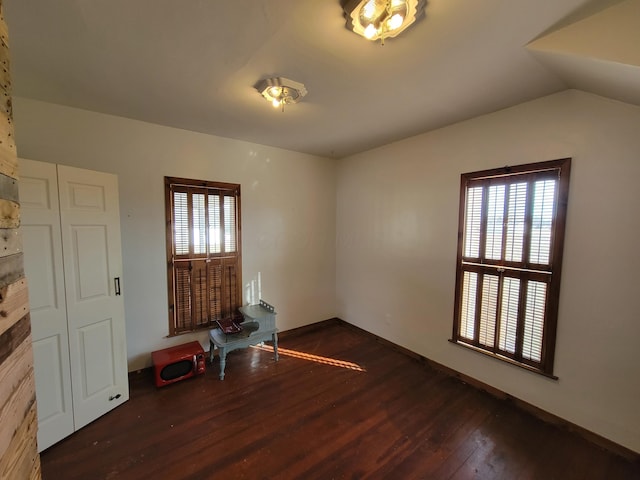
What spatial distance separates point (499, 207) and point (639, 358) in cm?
136

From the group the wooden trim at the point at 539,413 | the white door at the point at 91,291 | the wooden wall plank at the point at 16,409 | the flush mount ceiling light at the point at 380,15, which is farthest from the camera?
the white door at the point at 91,291

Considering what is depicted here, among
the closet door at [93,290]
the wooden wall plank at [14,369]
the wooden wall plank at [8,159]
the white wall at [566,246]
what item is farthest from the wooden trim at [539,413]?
the wooden wall plank at [8,159]

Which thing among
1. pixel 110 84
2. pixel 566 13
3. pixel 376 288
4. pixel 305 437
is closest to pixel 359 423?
pixel 305 437

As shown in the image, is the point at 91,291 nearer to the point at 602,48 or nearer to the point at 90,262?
the point at 90,262

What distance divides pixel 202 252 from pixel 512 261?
316 centimetres

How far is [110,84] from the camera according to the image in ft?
6.16

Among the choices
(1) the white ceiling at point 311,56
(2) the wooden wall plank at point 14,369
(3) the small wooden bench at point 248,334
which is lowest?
(3) the small wooden bench at point 248,334

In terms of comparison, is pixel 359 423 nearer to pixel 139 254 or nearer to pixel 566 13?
pixel 139 254

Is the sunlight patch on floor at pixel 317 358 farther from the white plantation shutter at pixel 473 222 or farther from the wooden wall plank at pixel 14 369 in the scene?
the wooden wall plank at pixel 14 369

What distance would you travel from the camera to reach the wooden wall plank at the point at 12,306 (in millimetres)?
709

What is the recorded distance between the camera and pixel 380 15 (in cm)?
121

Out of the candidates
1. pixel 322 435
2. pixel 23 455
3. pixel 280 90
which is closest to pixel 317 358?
pixel 322 435

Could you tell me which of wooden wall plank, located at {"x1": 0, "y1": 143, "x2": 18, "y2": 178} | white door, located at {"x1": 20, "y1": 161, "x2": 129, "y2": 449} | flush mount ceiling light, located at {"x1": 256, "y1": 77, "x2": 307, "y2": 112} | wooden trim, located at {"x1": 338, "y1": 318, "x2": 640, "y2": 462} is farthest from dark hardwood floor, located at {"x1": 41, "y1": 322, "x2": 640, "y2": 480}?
flush mount ceiling light, located at {"x1": 256, "y1": 77, "x2": 307, "y2": 112}

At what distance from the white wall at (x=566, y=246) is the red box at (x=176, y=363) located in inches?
92.4
